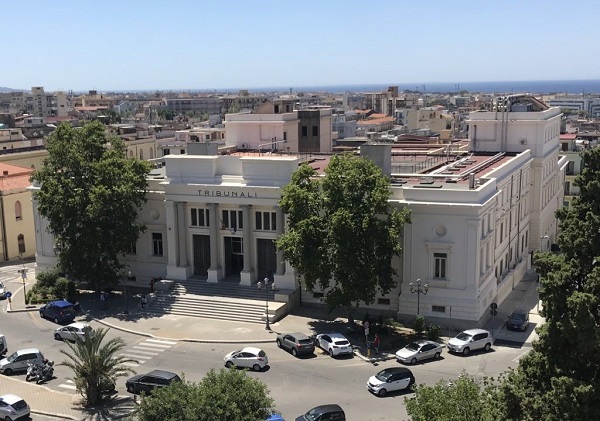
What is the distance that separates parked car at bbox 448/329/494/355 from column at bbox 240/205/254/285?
17.1 m

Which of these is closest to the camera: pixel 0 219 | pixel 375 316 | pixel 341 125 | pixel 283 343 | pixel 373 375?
pixel 373 375

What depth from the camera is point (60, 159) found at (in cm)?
5497

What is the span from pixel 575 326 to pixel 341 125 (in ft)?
335

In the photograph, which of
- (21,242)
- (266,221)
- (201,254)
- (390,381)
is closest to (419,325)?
(390,381)

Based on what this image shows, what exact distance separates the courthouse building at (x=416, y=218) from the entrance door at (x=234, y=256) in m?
0.09

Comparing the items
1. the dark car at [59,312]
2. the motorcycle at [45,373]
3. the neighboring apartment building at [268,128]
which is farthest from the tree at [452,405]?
the neighboring apartment building at [268,128]

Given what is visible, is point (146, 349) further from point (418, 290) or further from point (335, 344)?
point (418, 290)

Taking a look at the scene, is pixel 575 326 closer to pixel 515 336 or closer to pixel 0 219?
pixel 515 336

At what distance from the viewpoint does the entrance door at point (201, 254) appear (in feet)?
186

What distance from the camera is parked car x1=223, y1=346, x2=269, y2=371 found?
41.6m

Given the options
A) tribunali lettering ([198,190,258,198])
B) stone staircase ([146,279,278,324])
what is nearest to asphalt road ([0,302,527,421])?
stone staircase ([146,279,278,324])

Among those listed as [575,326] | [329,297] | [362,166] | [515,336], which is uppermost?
[362,166]

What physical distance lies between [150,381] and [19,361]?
9.92 meters

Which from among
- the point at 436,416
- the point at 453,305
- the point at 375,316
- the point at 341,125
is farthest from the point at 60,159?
the point at 341,125
